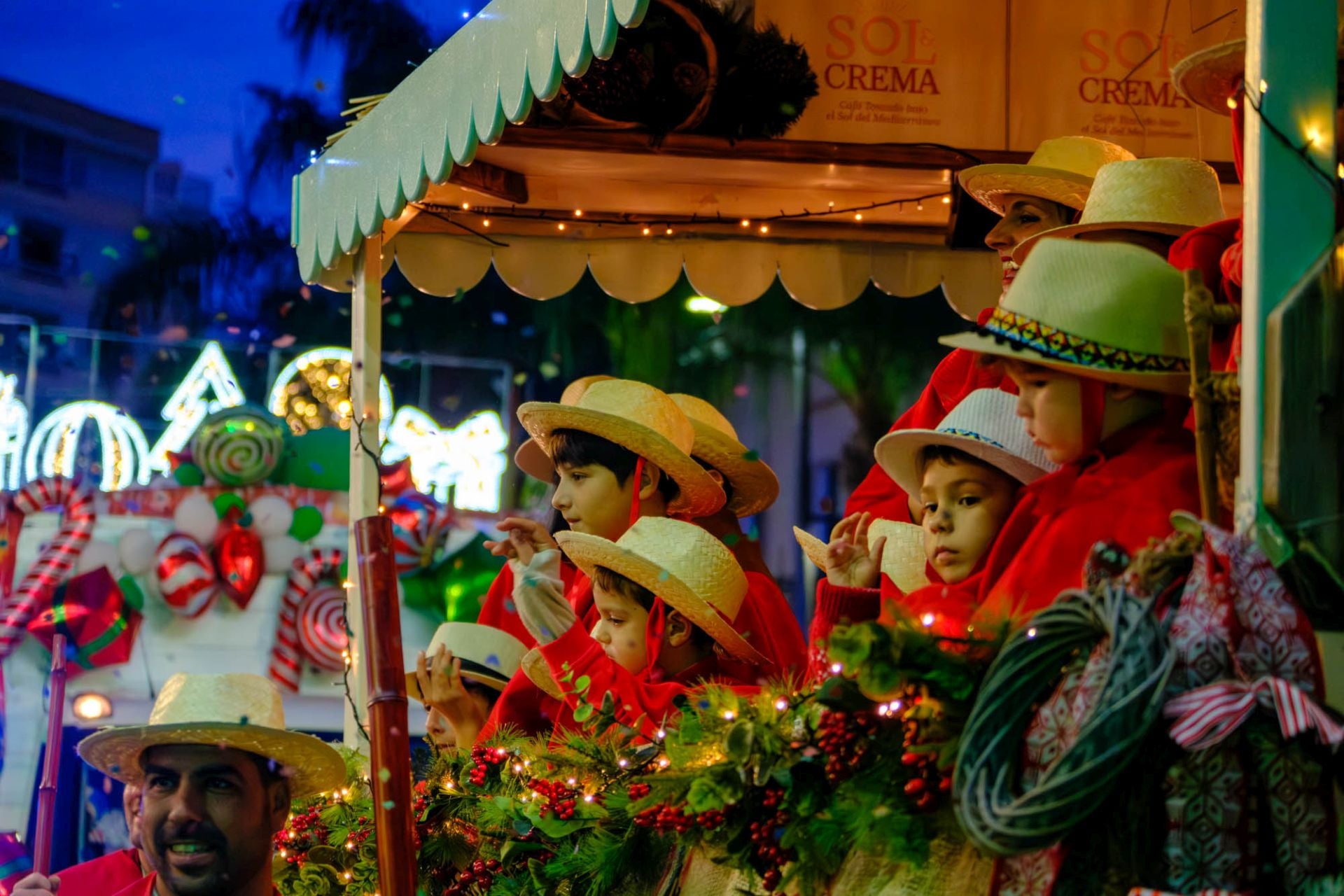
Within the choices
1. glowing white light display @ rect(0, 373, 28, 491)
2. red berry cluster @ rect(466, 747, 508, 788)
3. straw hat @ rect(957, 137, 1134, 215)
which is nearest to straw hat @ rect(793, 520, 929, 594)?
red berry cluster @ rect(466, 747, 508, 788)

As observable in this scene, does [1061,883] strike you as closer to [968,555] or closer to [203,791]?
[968,555]

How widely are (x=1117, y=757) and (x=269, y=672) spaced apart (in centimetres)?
967

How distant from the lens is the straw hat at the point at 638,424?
13.7ft

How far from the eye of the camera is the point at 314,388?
498 inches

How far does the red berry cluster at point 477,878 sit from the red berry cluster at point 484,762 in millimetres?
187

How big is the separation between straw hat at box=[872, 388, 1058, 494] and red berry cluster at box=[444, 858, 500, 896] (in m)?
1.07

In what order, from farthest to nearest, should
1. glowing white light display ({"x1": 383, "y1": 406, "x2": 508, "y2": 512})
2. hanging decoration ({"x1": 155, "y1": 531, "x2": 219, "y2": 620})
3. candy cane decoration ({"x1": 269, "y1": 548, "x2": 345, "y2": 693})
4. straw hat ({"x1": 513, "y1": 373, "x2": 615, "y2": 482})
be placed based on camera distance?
glowing white light display ({"x1": 383, "y1": 406, "x2": 508, "y2": 512}) < hanging decoration ({"x1": 155, "y1": 531, "x2": 219, "y2": 620}) < candy cane decoration ({"x1": 269, "y1": 548, "x2": 345, "y2": 693}) < straw hat ({"x1": 513, "y1": 373, "x2": 615, "y2": 482})

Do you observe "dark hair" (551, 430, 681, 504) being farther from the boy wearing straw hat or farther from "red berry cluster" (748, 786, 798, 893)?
"red berry cluster" (748, 786, 798, 893)

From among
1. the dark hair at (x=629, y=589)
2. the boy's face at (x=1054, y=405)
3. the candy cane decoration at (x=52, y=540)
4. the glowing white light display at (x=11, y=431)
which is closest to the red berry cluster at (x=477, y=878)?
the dark hair at (x=629, y=589)

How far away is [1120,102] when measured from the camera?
Result: 5.01m

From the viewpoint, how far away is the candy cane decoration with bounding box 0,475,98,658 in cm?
1109

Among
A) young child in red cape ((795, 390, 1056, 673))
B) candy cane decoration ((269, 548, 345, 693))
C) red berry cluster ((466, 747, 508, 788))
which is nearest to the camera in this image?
young child in red cape ((795, 390, 1056, 673))

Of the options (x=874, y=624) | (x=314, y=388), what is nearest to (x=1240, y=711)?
(x=874, y=624)

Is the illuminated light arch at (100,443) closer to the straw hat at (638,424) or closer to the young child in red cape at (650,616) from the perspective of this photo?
the straw hat at (638,424)
